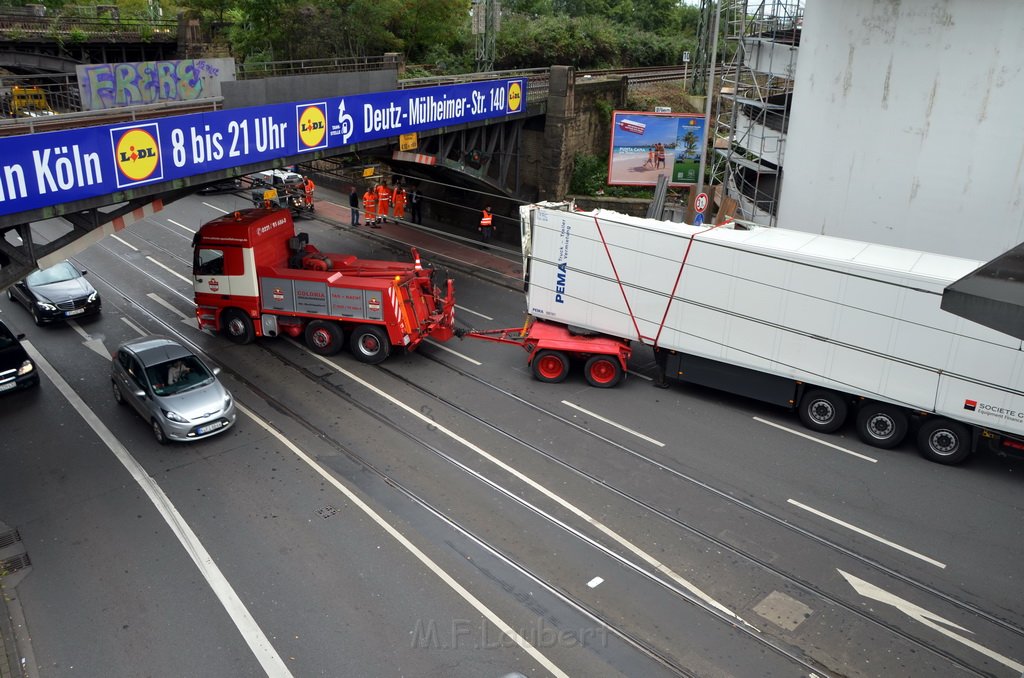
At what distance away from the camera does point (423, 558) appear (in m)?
11.6

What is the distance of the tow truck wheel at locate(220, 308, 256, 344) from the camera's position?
1961 centimetres

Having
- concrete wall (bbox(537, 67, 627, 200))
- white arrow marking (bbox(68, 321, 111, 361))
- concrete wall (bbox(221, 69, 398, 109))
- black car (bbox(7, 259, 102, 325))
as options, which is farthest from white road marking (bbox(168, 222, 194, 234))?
concrete wall (bbox(537, 67, 627, 200))

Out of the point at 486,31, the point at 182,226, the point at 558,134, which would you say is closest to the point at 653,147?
the point at 558,134

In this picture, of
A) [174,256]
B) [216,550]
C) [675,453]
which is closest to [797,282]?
[675,453]

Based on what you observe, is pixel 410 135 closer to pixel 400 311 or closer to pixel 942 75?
pixel 400 311

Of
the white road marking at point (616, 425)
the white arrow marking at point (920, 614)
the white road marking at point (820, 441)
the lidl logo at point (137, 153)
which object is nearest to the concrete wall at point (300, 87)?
the lidl logo at point (137, 153)

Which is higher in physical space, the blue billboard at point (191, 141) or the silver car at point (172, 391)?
the blue billboard at point (191, 141)

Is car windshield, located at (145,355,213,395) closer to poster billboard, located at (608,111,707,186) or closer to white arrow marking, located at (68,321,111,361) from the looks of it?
white arrow marking, located at (68,321,111,361)

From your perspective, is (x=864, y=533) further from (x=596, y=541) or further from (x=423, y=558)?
(x=423, y=558)

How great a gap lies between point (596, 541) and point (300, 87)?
1278 cm

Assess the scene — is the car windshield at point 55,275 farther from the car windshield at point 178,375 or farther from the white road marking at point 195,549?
the car windshield at point 178,375

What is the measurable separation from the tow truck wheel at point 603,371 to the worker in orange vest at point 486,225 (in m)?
11.9

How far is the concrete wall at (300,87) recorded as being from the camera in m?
17.2

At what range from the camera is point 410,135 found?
73.2ft
